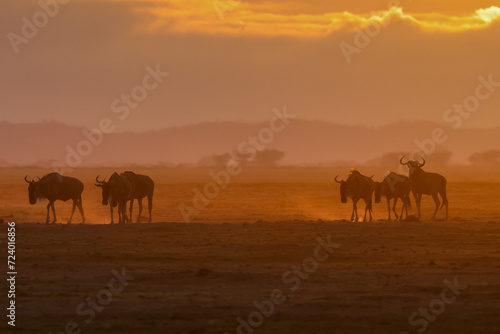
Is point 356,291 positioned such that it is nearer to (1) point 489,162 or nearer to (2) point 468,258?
(2) point 468,258

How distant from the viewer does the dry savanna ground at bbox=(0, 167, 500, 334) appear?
55.4ft

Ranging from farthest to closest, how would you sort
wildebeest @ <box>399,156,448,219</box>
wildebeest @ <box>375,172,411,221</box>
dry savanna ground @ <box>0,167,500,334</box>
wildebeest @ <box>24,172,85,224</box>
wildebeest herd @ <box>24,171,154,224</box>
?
wildebeest @ <box>399,156,448,219</box> < wildebeest @ <box>375,172,411,221</box> < wildebeest @ <box>24,172,85,224</box> < wildebeest herd @ <box>24,171,154,224</box> < dry savanna ground @ <box>0,167,500,334</box>

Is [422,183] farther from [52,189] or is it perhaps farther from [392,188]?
[52,189]

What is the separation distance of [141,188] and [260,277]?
688 inches

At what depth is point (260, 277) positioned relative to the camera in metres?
21.6

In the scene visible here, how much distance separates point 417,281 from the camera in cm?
2089

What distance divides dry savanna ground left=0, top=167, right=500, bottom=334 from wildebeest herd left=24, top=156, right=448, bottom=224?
4.07m

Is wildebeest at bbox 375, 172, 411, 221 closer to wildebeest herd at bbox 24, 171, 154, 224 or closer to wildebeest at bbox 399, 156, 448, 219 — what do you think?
Answer: wildebeest at bbox 399, 156, 448, 219

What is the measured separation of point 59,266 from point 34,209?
2415 centimetres

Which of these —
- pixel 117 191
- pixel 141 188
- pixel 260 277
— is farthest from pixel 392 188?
pixel 260 277

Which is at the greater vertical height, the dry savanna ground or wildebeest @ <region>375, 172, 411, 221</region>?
wildebeest @ <region>375, 172, 411, 221</region>

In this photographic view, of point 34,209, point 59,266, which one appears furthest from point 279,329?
point 34,209

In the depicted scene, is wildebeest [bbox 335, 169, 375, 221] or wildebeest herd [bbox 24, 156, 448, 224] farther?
wildebeest [bbox 335, 169, 375, 221]

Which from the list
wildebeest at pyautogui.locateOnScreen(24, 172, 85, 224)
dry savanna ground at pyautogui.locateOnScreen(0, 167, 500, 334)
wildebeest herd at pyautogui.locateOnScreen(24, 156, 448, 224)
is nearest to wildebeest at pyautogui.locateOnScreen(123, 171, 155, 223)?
wildebeest herd at pyautogui.locateOnScreen(24, 156, 448, 224)
